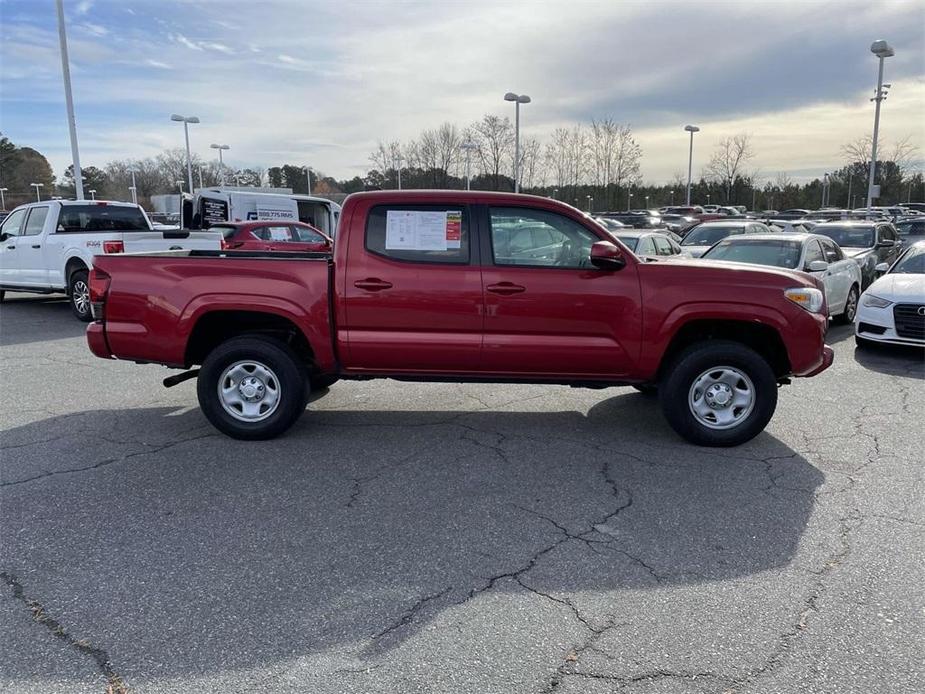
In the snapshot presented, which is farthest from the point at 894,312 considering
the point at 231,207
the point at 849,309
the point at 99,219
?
Answer: the point at 231,207

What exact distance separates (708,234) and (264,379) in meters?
13.2

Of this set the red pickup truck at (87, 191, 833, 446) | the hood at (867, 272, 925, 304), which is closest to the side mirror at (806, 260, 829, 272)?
the hood at (867, 272, 925, 304)

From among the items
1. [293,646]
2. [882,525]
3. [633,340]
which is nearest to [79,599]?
[293,646]

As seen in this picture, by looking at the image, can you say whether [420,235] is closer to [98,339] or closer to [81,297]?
[98,339]

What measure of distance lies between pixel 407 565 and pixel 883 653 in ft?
7.12

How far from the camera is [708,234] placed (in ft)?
52.1

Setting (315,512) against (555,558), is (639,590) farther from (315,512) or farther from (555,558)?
(315,512)

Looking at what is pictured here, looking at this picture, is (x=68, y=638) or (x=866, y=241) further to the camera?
Answer: (x=866, y=241)

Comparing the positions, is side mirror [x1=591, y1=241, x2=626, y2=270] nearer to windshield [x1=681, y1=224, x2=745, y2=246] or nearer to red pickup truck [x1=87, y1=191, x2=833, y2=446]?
red pickup truck [x1=87, y1=191, x2=833, y2=446]

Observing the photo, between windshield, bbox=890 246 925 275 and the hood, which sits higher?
Result: windshield, bbox=890 246 925 275

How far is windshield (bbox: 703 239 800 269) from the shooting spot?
1005 cm

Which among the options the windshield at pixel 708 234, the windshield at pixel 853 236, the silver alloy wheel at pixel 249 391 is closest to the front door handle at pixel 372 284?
the silver alloy wheel at pixel 249 391

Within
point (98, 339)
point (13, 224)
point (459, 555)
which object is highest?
point (13, 224)

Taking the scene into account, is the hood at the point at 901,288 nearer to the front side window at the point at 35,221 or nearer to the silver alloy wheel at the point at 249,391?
the silver alloy wheel at the point at 249,391
